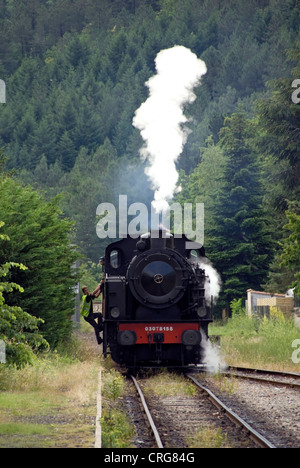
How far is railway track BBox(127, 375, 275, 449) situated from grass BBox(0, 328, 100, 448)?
876 millimetres

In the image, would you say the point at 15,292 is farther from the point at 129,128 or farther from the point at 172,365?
the point at 129,128

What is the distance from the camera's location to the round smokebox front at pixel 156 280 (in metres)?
17.5

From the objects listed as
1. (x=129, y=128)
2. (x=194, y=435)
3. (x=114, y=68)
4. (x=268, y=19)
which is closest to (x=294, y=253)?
(x=194, y=435)

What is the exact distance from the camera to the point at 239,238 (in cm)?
4291

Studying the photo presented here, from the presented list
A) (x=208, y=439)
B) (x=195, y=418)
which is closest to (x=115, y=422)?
(x=195, y=418)

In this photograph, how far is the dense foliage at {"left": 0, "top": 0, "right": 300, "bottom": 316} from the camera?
41.8m

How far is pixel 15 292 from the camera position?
18172 mm

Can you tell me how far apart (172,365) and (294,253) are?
16.1ft

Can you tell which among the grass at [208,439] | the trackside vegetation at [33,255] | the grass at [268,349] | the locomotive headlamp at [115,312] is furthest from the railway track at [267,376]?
the grass at [208,439]

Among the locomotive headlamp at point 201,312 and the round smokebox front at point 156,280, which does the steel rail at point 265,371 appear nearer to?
the locomotive headlamp at point 201,312

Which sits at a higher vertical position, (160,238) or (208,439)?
(160,238)

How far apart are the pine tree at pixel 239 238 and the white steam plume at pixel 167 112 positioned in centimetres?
1493

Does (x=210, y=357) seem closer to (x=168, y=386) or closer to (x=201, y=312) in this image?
(x=201, y=312)

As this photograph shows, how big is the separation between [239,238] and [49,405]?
3114cm
